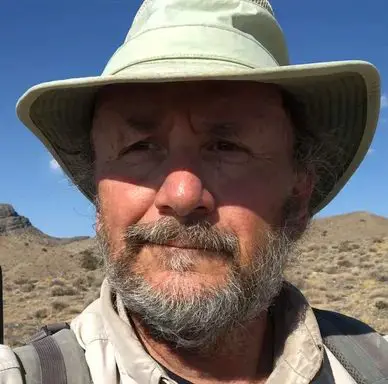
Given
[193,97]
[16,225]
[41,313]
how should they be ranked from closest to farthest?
[193,97] → [41,313] → [16,225]

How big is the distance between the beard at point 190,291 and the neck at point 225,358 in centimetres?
3

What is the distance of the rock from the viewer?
9142 centimetres

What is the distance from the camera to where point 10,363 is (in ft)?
6.18

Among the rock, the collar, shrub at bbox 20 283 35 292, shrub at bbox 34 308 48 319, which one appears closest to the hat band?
the collar

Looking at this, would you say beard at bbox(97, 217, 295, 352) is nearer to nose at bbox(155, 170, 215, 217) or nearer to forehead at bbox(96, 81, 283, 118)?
nose at bbox(155, 170, 215, 217)

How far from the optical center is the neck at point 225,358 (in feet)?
7.86

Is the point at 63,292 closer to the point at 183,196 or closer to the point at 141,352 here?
the point at 141,352

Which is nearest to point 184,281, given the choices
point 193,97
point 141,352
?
point 141,352

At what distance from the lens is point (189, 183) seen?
7.08 feet

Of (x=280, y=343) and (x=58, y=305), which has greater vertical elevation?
(x=58, y=305)

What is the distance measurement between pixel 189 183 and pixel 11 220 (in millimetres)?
96709

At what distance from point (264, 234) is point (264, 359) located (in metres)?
0.56

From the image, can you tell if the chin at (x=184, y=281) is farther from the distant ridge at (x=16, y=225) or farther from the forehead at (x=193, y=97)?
the distant ridge at (x=16, y=225)

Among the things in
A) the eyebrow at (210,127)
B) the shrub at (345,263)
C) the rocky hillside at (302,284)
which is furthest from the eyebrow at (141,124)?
Result: the shrub at (345,263)
